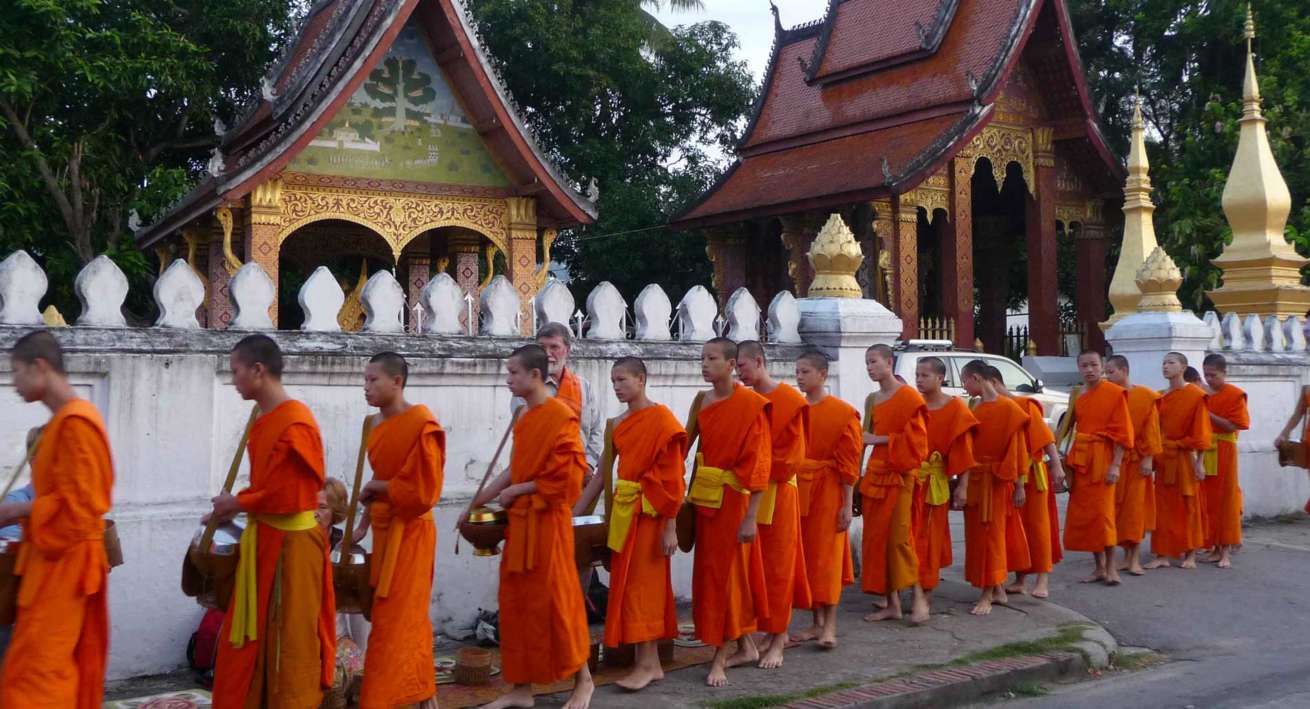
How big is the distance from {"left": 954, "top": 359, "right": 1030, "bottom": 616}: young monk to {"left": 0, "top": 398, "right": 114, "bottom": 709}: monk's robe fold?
497 cm

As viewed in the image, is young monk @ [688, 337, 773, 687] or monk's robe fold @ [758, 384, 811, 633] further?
monk's robe fold @ [758, 384, 811, 633]

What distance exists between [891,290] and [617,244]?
6554 mm

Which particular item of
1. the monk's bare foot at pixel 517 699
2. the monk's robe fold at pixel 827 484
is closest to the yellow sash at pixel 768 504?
the monk's robe fold at pixel 827 484

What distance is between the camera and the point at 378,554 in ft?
16.7

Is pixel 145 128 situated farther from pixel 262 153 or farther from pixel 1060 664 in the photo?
pixel 1060 664

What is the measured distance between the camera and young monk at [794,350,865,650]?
668 centimetres

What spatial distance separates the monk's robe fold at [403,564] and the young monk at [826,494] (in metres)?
2.36

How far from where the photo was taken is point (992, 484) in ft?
25.3

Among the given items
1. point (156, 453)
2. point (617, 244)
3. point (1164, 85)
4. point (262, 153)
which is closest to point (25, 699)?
point (156, 453)

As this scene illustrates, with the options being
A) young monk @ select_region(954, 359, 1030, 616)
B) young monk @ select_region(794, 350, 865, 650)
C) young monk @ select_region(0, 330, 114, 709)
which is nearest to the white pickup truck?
young monk @ select_region(954, 359, 1030, 616)

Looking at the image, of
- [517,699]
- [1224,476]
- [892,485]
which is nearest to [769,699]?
[517,699]

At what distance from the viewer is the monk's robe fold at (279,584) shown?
4551 mm

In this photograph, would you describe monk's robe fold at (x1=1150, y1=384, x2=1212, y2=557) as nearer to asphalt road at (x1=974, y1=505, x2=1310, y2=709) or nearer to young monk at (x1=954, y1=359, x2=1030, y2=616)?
asphalt road at (x1=974, y1=505, x2=1310, y2=709)

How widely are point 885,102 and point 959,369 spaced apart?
606cm
